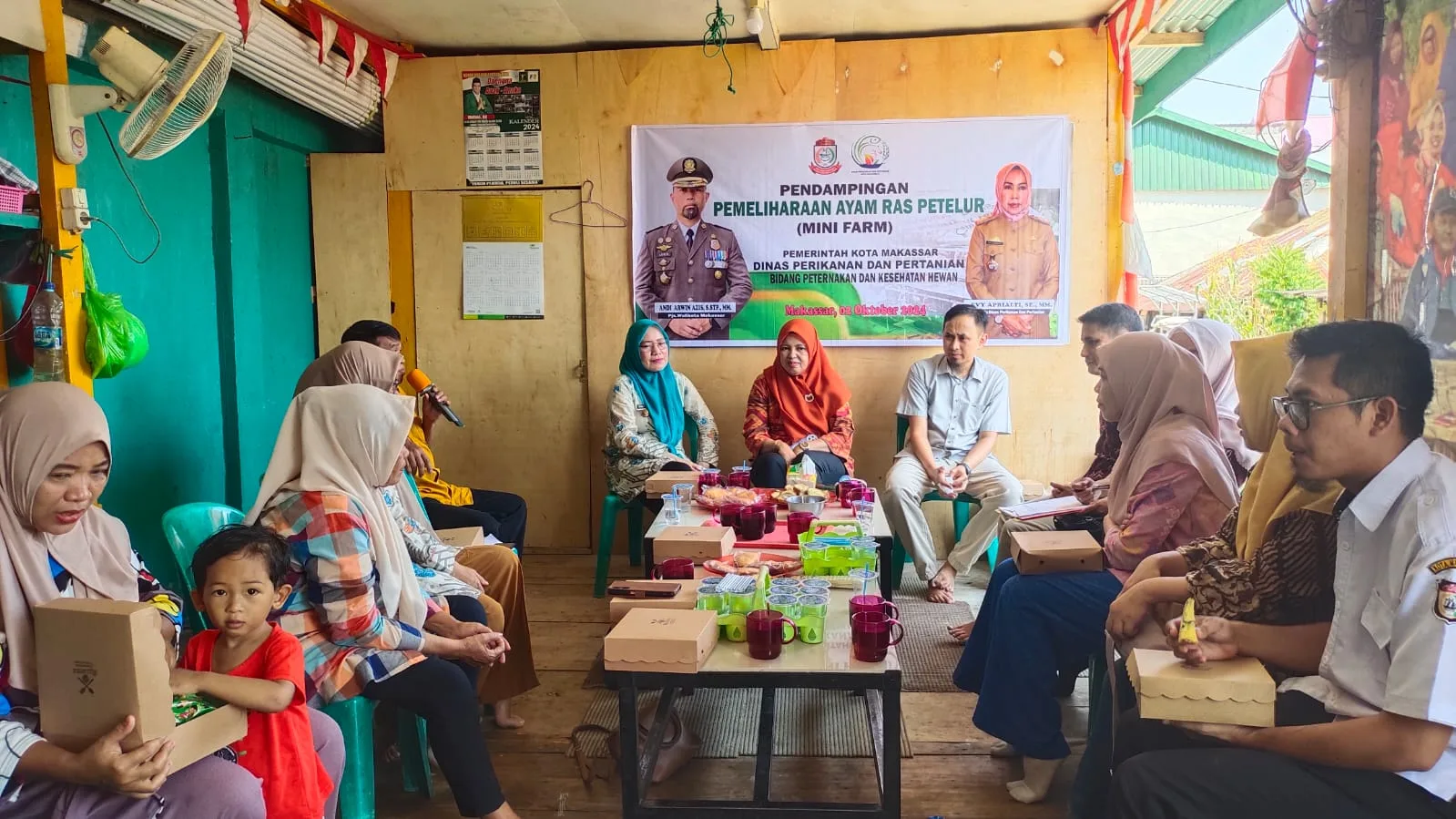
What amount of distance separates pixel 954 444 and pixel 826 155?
1.53m

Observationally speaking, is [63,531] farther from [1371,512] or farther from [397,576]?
[1371,512]

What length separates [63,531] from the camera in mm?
1817

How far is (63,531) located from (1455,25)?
2.95 meters

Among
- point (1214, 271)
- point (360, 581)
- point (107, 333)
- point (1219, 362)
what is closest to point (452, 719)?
point (360, 581)

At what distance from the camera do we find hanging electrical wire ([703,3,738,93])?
4.28 m

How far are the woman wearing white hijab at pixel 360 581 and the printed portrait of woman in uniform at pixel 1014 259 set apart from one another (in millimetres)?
3189

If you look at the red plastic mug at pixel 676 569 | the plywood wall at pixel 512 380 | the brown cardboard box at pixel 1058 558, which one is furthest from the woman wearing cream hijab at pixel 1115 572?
the plywood wall at pixel 512 380

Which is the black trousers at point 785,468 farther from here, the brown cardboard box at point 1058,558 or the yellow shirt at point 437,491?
the brown cardboard box at point 1058,558

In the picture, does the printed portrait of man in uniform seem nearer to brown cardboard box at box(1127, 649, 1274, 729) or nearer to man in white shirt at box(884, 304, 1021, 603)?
man in white shirt at box(884, 304, 1021, 603)

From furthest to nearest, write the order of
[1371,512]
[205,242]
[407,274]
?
[407,274] → [205,242] → [1371,512]

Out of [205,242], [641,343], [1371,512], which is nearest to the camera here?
[1371,512]

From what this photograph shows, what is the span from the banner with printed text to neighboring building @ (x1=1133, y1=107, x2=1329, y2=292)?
5.03 m

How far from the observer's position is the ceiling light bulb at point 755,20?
4.10 metres

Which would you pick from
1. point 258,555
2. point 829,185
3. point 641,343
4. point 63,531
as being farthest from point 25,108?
point 829,185
